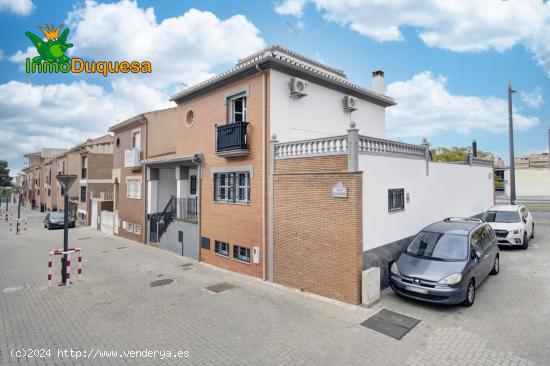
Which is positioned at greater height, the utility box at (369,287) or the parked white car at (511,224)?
the parked white car at (511,224)

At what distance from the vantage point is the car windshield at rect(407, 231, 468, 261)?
26.0ft

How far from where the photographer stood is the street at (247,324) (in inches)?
225

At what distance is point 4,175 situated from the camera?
7719 centimetres

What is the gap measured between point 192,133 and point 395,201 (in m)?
9.72

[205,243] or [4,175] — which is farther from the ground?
[4,175]

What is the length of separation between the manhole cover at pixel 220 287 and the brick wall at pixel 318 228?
1597mm

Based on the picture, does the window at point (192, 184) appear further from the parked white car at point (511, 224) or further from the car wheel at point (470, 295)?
the parked white car at point (511, 224)

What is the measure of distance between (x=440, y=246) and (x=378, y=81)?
1205 cm

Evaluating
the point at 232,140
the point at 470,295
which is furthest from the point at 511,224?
the point at 232,140

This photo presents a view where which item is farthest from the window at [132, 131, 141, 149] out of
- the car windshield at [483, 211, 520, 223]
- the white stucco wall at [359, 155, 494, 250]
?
the car windshield at [483, 211, 520, 223]

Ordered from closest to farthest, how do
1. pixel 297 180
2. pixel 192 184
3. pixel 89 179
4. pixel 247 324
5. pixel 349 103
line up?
pixel 247 324, pixel 297 180, pixel 349 103, pixel 192 184, pixel 89 179

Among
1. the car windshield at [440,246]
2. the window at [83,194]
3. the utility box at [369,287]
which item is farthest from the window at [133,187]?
the car windshield at [440,246]

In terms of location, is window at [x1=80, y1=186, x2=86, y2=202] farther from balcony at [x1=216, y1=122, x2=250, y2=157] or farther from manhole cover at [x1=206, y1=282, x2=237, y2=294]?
manhole cover at [x1=206, y1=282, x2=237, y2=294]

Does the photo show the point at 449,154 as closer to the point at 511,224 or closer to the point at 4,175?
the point at 511,224
